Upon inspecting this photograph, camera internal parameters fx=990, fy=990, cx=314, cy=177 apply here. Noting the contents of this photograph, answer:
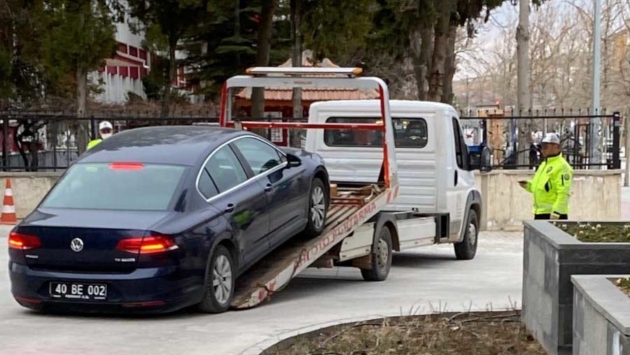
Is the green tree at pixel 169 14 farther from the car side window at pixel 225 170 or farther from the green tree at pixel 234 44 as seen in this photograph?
the car side window at pixel 225 170

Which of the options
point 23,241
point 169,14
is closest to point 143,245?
point 23,241

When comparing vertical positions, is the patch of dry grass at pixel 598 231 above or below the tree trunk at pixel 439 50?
below

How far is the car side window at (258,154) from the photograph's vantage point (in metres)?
9.94

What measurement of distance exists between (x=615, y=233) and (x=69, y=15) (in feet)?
48.8

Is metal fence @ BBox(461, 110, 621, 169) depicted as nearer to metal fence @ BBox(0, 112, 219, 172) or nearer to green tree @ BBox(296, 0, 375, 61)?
green tree @ BBox(296, 0, 375, 61)

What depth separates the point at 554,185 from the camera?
12.1 m

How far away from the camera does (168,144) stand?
957 cm

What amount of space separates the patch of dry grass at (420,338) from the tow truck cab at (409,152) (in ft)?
16.6

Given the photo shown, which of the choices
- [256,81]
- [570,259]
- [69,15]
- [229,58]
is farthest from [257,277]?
[229,58]

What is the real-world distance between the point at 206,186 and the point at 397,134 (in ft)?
17.8

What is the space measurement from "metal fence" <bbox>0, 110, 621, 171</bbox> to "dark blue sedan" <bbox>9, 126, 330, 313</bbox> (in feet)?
27.2

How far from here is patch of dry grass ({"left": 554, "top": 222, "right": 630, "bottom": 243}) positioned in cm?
745

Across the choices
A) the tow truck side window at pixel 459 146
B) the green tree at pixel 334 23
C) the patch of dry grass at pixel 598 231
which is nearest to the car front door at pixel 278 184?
the patch of dry grass at pixel 598 231

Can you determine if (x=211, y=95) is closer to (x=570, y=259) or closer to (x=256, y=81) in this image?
(x=256, y=81)
